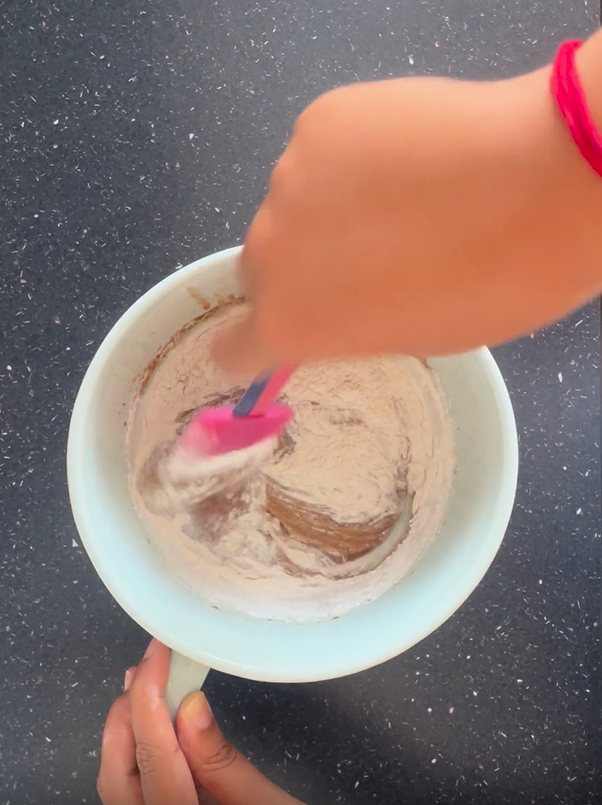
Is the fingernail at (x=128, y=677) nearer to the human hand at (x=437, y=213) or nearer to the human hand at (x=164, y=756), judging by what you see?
the human hand at (x=164, y=756)

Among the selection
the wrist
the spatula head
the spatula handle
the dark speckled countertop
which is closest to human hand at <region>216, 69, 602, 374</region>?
the wrist

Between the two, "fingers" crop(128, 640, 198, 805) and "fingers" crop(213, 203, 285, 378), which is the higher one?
"fingers" crop(213, 203, 285, 378)

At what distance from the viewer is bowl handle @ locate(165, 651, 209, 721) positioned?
0.54 metres

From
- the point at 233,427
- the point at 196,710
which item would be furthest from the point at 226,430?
the point at 196,710

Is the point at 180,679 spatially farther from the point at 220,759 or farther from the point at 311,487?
the point at 311,487

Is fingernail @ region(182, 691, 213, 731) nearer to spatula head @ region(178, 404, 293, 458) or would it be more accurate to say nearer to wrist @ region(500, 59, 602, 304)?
spatula head @ region(178, 404, 293, 458)

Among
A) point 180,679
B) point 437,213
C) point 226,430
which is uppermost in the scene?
point 437,213

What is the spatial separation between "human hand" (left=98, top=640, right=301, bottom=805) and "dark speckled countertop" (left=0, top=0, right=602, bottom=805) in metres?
0.05

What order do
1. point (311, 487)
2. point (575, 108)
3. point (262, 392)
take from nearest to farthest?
point (575, 108), point (262, 392), point (311, 487)

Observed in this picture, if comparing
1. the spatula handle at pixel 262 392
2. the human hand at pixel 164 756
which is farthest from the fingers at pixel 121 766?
the spatula handle at pixel 262 392

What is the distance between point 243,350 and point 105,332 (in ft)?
0.89

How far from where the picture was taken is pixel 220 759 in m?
0.59

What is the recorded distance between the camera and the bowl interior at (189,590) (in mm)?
494

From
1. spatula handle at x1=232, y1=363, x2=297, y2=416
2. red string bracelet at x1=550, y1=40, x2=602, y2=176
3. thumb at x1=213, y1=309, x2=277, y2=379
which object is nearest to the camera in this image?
red string bracelet at x1=550, y1=40, x2=602, y2=176
